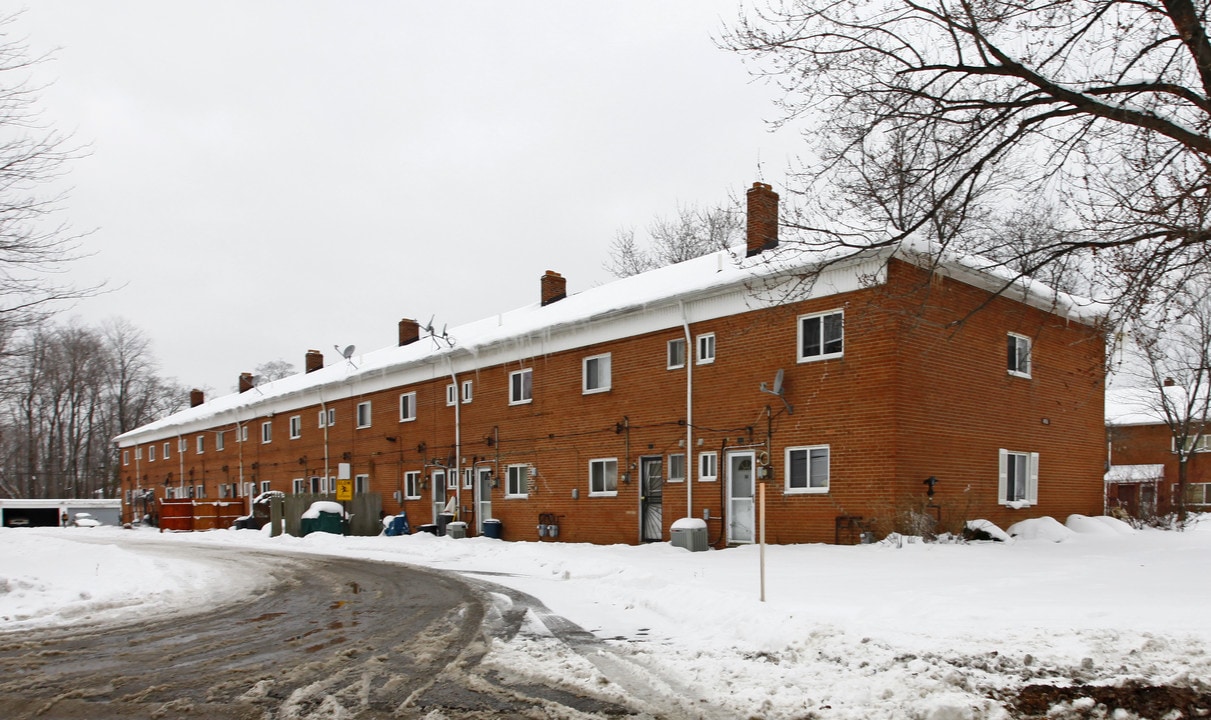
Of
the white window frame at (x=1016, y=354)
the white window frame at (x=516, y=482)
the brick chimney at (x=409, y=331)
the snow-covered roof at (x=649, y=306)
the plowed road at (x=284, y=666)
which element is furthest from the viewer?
the brick chimney at (x=409, y=331)

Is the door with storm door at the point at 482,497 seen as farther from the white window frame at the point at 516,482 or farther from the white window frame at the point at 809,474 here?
the white window frame at the point at 809,474

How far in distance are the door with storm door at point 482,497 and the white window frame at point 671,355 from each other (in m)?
8.81

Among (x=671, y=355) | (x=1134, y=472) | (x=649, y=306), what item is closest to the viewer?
(x=671, y=355)

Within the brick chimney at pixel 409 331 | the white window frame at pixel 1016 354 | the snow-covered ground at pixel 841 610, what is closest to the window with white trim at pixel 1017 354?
the white window frame at pixel 1016 354

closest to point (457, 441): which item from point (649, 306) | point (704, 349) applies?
point (649, 306)

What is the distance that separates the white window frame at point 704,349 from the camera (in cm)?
2112

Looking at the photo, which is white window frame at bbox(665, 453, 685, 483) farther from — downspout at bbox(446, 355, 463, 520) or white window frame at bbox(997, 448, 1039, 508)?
downspout at bbox(446, 355, 463, 520)

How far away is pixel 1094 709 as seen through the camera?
20.3ft

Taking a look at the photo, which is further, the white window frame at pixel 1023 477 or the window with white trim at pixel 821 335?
the white window frame at pixel 1023 477

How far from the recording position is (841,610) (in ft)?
32.8

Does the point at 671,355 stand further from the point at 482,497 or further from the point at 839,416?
the point at 482,497

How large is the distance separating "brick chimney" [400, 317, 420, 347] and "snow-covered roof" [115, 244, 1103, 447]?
49.6 inches

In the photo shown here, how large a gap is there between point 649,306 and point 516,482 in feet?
25.6

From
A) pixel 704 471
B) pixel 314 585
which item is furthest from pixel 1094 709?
pixel 704 471
